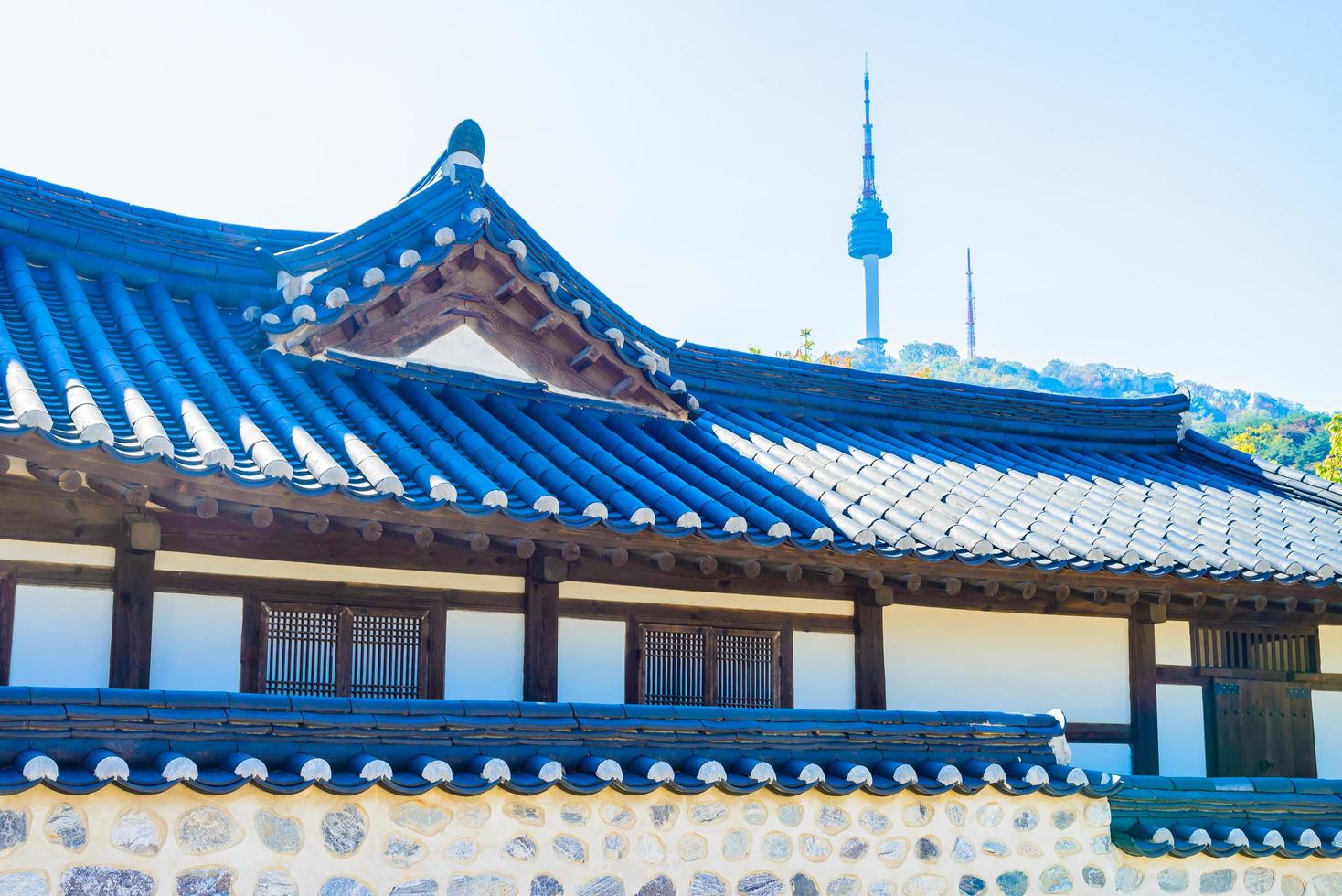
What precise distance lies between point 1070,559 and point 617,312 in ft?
14.5

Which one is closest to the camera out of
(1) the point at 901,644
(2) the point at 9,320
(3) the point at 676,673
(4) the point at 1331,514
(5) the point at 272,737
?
(5) the point at 272,737

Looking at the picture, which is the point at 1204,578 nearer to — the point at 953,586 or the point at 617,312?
the point at 953,586

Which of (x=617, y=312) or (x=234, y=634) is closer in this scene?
(x=234, y=634)

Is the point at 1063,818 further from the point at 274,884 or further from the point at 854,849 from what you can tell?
the point at 274,884

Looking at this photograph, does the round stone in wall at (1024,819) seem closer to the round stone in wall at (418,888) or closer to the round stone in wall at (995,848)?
the round stone in wall at (995,848)

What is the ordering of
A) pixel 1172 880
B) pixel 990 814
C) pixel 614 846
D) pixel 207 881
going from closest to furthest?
pixel 207 881 < pixel 614 846 < pixel 990 814 < pixel 1172 880

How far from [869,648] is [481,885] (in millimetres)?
4405

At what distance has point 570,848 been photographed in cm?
772

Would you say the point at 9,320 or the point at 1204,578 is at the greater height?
the point at 9,320

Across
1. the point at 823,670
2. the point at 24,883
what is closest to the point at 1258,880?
the point at 823,670

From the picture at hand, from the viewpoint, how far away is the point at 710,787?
8.14m

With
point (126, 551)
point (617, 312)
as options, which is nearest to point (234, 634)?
point (126, 551)

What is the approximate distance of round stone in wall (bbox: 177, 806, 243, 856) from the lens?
6.70m

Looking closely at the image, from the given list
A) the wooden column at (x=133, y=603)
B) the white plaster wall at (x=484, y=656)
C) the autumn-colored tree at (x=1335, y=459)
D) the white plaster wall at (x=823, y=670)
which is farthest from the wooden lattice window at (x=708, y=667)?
the autumn-colored tree at (x=1335, y=459)
